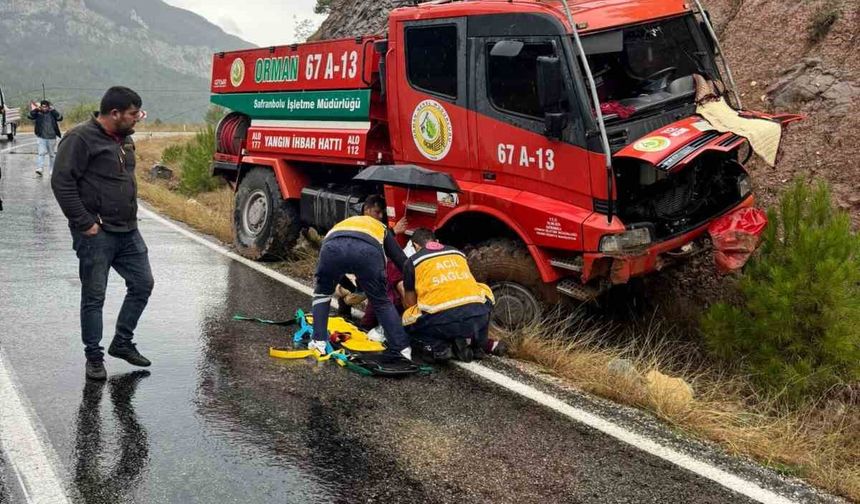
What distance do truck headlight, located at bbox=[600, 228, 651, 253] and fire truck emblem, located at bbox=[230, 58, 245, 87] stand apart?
5.46m

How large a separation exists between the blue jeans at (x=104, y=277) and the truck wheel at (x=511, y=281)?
8.43 ft

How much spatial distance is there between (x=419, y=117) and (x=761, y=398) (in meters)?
3.51

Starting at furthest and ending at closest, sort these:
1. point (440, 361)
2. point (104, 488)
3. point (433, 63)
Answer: point (433, 63) < point (440, 361) < point (104, 488)

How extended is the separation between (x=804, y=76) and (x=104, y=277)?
8.19 meters

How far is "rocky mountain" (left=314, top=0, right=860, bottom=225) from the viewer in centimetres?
831

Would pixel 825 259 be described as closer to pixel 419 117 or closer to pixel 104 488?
pixel 419 117

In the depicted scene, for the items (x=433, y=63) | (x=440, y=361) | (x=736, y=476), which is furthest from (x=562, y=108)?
(x=736, y=476)

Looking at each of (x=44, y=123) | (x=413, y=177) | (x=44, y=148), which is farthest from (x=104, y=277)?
(x=44, y=148)

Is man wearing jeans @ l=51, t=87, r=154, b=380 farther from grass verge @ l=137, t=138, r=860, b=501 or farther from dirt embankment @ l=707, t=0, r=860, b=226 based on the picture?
dirt embankment @ l=707, t=0, r=860, b=226

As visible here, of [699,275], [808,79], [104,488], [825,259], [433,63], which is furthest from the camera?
[808,79]

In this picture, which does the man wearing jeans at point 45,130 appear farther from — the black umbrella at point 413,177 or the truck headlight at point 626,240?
the truck headlight at point 626,240

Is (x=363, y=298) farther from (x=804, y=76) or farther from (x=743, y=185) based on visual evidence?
(x=804, y=76)

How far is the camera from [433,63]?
6738mm

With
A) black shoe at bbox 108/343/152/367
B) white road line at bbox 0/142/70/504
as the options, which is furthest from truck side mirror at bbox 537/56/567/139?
white road line at bbox 0/142/70/504
